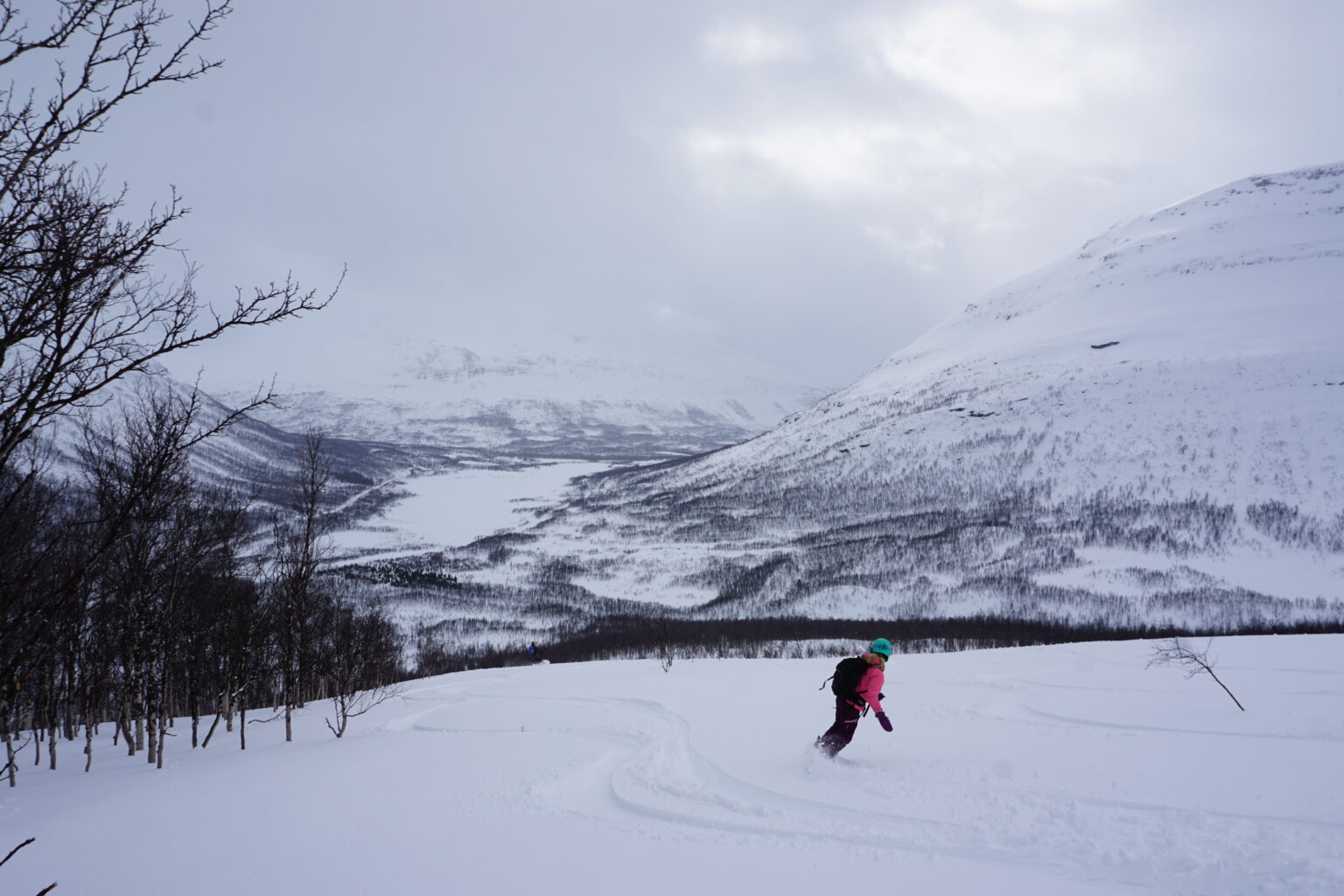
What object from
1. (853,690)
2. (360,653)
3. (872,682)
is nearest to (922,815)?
(872,682)

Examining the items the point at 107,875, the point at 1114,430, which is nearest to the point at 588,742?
the point at 107,875

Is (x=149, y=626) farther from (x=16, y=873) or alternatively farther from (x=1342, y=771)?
(x=1342, y=771)

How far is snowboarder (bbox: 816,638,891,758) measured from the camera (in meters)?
10.2

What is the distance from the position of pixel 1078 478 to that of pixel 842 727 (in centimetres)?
9394

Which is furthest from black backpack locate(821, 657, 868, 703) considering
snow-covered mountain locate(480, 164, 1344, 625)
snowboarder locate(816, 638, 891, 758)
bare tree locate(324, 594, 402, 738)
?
snow-covered mountain locate(480, 164, 1344, 625)

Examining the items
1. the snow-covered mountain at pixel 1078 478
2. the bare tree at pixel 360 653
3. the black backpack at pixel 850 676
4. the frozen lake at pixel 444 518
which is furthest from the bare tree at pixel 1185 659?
the frozen lake at pixel 444 518

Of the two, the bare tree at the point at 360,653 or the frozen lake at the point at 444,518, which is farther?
the frozen lake at the point at 444,518

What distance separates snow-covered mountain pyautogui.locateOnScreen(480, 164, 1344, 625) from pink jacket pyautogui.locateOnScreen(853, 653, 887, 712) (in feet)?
189

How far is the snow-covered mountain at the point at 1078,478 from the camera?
2584 inches

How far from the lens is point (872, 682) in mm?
10141

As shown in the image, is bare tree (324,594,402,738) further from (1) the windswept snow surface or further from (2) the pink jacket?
(2) the pink jacket

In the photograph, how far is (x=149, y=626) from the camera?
16.1 m

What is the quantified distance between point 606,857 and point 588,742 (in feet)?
22.4

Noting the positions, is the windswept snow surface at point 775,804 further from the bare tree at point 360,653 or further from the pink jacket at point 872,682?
the bare tree at point 360,653
